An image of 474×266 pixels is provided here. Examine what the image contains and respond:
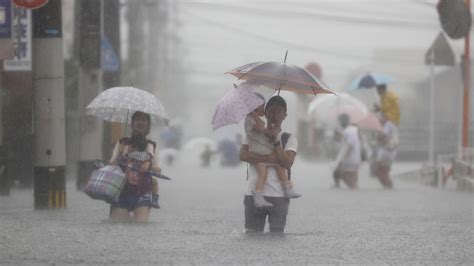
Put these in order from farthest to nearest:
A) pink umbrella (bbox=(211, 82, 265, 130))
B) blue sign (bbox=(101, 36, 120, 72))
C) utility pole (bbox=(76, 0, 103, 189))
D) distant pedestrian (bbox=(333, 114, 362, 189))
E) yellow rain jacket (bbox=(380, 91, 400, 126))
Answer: yellow rain jacket (bbox=(380, 91, 400, 126)) → distant pedestrian (bbox=(333, 114, 362, 189)) → blue sign (bbox=(101, 36, 120, 72)) → utility pole (bbox=(76, 0, 103, 189)) → pink umbrella (bbox=(211, 82, 265, 130))

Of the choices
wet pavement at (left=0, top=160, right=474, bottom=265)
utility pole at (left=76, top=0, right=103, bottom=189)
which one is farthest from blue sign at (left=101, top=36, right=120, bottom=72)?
wet pavement at (left=0, top=160, right=474, bottom=265)

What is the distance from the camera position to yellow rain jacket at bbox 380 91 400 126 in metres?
25.3

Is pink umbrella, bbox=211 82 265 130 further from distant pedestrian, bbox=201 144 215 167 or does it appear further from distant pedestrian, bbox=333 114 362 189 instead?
distant pedestrian, bbox=201 144 215 167

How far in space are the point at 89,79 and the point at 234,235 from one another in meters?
9.57

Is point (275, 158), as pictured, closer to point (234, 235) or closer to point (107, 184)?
point (234, 235)

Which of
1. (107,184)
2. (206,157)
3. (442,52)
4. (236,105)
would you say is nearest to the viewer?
(236,105)

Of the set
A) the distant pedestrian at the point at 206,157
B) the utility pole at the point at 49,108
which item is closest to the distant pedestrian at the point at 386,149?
the utility pole at the point at 49,108

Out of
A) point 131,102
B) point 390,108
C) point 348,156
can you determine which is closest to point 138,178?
point 131,102

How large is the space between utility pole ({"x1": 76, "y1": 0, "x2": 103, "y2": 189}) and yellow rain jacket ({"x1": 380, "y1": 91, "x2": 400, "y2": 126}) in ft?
19.9

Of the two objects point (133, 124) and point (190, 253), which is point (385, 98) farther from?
point (190, 253)

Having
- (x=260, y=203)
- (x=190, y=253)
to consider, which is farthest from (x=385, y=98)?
(x=190, y=253)

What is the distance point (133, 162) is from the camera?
1319 centimetres

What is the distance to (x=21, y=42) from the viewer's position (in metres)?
22.3

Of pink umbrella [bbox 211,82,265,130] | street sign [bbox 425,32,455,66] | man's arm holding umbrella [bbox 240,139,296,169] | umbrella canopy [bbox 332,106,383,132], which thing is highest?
street sign [bbox 425,32,455,66]
